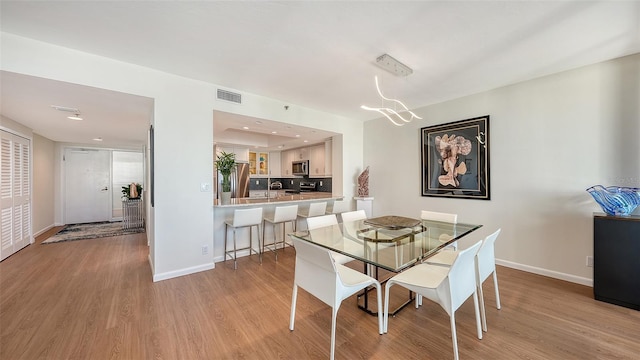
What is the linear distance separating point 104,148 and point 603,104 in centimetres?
987

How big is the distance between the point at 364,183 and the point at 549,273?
2934mm

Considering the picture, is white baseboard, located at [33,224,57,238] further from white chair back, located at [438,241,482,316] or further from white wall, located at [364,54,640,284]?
white wall, located at [364,54,640,284]

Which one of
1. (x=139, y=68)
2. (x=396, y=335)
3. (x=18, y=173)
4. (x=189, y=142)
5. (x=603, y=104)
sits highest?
(x=139, y=68)

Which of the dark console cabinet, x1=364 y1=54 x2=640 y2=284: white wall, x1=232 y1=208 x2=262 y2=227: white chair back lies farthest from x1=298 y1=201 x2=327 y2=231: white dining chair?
the dark console cabinet

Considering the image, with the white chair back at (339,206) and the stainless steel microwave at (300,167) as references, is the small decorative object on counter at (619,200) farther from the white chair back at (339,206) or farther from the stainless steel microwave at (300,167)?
the stainless steel microwave at (300,167)

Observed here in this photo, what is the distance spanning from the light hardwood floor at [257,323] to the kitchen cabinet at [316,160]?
3.82m

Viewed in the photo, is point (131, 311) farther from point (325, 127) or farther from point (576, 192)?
point (576, 192)

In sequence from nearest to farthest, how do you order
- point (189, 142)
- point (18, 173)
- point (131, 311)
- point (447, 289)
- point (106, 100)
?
1. point (447, 289)
2. point (131, 311)
3. point (106, 100)
4. point (189, 142)
5. point (18, 173)

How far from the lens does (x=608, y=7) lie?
185cm

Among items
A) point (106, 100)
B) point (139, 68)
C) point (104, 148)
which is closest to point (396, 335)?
point (139, 68)

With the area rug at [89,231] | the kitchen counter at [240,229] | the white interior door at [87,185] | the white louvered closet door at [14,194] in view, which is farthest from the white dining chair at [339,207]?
the white interior door at [87,185]

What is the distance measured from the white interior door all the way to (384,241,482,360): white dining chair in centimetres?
807

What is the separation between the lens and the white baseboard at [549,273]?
281 centimetres

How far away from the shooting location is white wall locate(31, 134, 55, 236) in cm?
498
